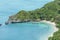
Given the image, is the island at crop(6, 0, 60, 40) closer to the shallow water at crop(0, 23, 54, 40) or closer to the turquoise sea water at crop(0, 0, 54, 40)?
the turquoise sea water at crop(0, 0, 54, 40)

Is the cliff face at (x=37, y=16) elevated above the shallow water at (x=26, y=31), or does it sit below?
above

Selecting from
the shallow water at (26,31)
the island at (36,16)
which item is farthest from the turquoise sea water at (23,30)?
the island at (36,16)

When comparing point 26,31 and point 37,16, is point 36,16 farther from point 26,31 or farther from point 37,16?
point 26,31

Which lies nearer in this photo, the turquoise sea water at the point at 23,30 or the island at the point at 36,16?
the turquoise sea water at the point at 23,30

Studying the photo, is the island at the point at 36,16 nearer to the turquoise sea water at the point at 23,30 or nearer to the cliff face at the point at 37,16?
the cliff face at the point at 37,16

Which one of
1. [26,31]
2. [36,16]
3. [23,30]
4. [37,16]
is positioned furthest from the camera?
[37,16]

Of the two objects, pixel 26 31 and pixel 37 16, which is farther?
pixel 37 16

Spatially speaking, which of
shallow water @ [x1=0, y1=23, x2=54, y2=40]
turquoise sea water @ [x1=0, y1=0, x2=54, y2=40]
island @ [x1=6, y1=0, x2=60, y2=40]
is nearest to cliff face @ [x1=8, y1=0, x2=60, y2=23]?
island @ [x1=6, y1=0, x2=60, y2=40]

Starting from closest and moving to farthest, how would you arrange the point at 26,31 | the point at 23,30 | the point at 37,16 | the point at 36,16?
the point at 26,31 < the point at 23,30 < the point at 36,16 < the point at 37,16

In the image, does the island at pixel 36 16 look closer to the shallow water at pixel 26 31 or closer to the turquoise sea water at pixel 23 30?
the turquoise sea water at pixel 23 30

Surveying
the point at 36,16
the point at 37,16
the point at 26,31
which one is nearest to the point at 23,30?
the point at 26,31

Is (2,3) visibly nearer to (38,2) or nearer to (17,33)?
(38,2)

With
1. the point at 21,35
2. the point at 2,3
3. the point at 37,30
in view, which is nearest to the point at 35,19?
the point at 37,30
